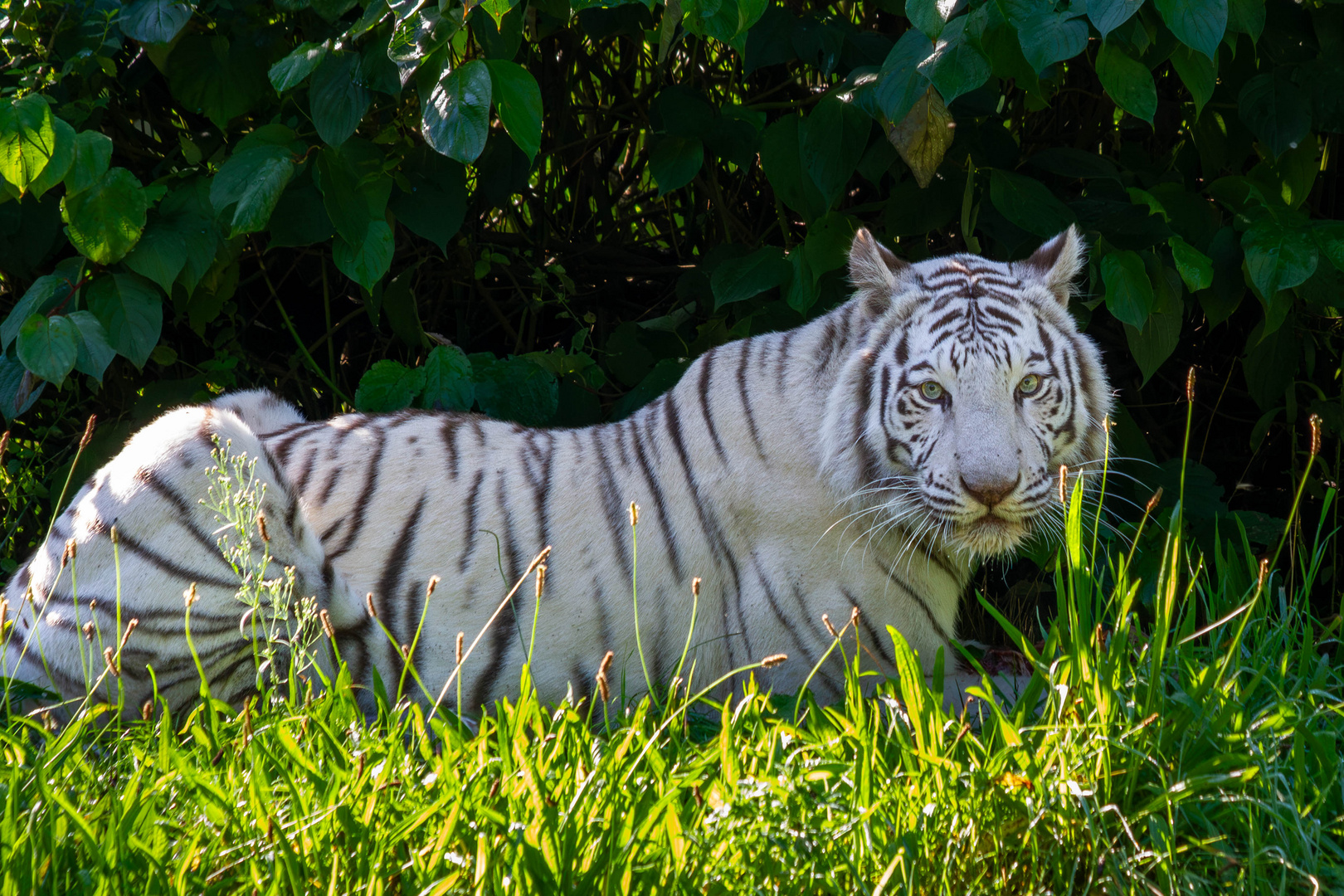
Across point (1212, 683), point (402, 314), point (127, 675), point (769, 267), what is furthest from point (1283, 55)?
point (127, 675)

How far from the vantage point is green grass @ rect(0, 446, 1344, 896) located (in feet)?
5.16

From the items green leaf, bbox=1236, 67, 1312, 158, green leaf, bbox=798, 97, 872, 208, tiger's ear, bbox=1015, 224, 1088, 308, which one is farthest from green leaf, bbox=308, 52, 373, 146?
green leaf, bbox=1236, 67, 1312, 158

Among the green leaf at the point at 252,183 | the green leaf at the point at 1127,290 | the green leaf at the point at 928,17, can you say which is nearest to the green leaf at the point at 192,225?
the green leaf at the point at 252,183

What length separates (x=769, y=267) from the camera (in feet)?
10.9

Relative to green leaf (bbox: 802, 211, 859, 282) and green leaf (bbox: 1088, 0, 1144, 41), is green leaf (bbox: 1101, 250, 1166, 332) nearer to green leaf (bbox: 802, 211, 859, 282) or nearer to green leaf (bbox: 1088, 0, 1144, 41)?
green leaf (bbox: 802, 211, 859, 282)

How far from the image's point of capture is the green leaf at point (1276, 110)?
3021mm

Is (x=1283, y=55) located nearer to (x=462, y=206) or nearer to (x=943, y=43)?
(x=943, y=43)

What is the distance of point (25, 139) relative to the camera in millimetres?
2797

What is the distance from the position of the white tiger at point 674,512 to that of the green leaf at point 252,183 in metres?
0.56

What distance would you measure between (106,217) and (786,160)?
1.75 meters

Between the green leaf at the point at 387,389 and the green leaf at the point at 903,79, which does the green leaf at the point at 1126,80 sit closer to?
the green leaf at the point at 903,79

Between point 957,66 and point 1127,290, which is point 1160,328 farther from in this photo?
point 957,66

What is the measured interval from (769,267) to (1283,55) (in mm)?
1440

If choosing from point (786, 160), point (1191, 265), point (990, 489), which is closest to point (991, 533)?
point (990, 489)
